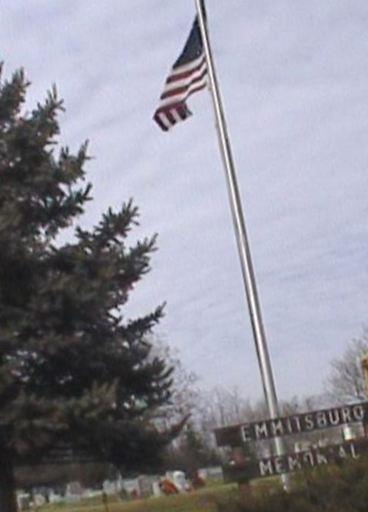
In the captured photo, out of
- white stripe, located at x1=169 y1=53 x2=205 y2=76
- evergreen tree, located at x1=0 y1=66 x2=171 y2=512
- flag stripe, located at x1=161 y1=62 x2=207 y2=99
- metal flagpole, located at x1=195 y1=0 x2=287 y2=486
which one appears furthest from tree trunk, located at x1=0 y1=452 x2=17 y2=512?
white stripe, located at x1=169 y1=53 x2=205 y2=76

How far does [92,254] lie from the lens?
2450 centimetres

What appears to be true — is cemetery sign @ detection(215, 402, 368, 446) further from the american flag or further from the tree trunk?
the tree trunk

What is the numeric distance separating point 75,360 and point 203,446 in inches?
1229

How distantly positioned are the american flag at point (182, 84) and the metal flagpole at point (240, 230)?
21 centimetres

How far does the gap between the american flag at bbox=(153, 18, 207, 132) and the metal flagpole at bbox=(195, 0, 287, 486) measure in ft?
0.70

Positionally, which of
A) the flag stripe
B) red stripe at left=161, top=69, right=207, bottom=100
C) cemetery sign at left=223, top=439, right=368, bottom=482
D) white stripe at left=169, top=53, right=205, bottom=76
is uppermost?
white stripe at left=169, top=53, right=205, bottom=76

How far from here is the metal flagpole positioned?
69.6 feet

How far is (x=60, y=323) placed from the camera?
2372 centimetres

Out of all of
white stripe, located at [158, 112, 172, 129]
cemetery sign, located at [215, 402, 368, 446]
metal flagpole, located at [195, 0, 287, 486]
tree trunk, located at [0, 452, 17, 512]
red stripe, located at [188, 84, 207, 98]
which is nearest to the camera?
cemetery sign, located at [215, 402, 368, 446]

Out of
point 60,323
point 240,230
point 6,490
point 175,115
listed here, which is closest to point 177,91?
point 175,115

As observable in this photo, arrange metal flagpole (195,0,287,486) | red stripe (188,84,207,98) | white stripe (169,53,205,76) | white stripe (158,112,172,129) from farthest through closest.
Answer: white stripe (169,53,205,76), red stripe (188,84,207,98), white stripe (158,112,172,129), metal flagpole (195,0,287,486)

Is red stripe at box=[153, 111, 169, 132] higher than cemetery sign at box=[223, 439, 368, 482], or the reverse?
red stripe at box=[153, 111, 169, 132]

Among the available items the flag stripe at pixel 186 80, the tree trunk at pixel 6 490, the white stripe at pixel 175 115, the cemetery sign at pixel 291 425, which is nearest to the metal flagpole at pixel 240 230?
the flag stripe at pixel 186 80

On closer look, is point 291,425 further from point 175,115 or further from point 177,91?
point 177,91
